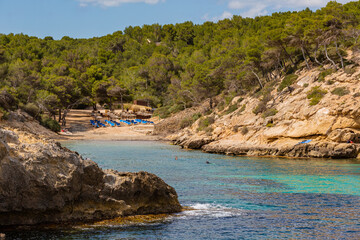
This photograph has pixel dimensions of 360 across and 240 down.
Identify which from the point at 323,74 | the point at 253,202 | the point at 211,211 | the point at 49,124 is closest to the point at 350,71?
the point at 323,74

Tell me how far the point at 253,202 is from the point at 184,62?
84375mm

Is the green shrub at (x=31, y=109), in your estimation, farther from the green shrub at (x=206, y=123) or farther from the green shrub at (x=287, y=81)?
the green shrub at (x=287, y=81)

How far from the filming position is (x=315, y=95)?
39438mm

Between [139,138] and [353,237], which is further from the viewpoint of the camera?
[139,138]

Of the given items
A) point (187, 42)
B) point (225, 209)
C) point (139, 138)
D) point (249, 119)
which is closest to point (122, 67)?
point (187, 42)

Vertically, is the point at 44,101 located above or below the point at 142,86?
below

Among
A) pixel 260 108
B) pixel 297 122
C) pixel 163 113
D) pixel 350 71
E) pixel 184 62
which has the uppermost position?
pixel 184 62

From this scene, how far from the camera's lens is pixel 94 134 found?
60.2 meters

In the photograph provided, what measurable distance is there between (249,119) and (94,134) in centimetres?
2673

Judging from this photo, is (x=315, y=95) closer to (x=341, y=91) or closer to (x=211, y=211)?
(x=341, y=91)

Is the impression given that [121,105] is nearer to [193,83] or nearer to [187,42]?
[193,83]

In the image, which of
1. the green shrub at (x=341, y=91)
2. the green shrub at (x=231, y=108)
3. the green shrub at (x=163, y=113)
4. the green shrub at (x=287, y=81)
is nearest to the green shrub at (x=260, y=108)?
the green shrub at (x=287, y=81)

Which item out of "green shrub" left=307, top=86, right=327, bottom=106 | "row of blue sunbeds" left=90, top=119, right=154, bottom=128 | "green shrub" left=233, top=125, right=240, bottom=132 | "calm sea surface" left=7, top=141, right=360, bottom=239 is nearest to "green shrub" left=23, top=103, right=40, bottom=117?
"row of blue sunbeds" left=90, top=119, right=154, bottom=128

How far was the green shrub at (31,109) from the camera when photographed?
5500 cm
